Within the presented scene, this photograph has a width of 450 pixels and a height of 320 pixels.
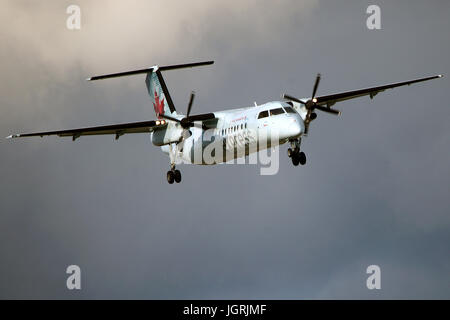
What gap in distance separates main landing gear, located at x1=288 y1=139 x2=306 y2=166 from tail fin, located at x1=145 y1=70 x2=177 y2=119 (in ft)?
29.0

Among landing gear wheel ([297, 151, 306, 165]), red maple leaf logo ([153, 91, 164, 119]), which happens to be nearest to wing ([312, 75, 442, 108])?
landing gear wheel ([297, 151, 306, 165])

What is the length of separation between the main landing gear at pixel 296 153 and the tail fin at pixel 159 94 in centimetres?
884

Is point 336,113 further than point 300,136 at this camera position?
Yes

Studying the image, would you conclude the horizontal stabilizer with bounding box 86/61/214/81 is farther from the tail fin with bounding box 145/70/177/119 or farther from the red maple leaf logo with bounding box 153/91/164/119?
the red maple leaf logo with bounding box 153/91/164/119

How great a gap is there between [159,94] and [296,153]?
1120 cm

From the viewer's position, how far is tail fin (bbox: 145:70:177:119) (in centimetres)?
3947

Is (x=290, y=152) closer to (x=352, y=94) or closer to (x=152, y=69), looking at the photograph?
(x=352, y=94)

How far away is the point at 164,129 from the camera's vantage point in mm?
35906

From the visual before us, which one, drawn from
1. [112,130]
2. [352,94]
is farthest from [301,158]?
[112,130]
